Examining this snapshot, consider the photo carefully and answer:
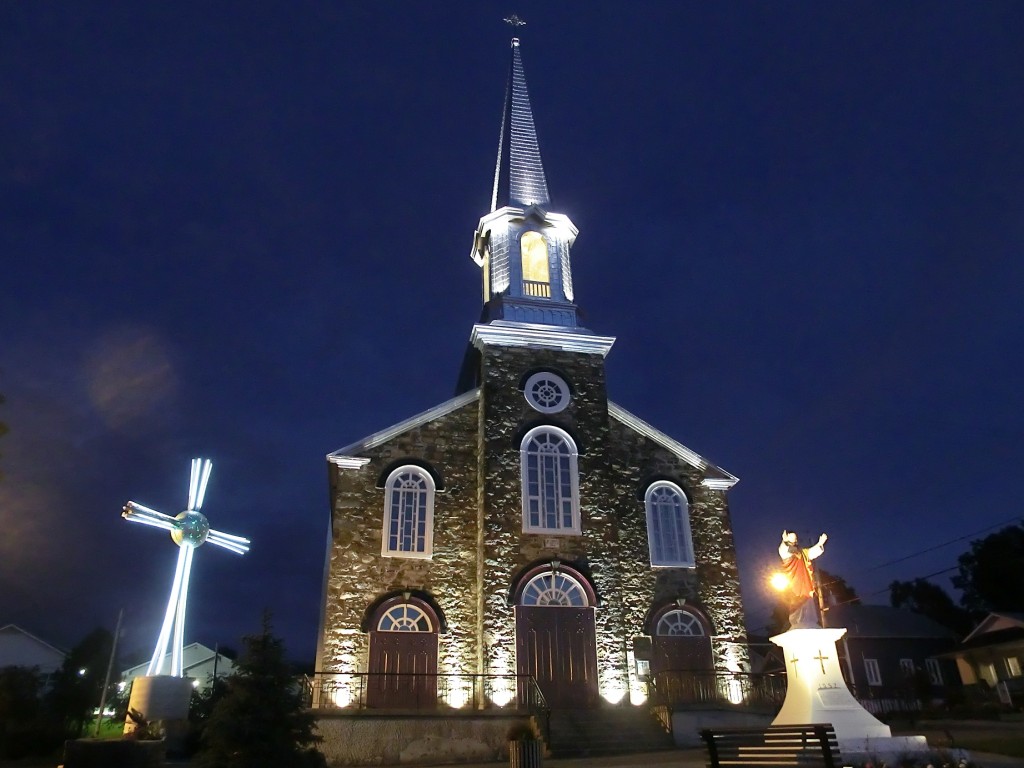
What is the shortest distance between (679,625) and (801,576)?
27.5ft

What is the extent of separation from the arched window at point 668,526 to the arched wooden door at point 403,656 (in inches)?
260

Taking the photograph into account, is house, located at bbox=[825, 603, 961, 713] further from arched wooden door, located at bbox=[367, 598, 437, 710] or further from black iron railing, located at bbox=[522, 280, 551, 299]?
arched wooden door, located at bbox=[367, 598, 437, 710]

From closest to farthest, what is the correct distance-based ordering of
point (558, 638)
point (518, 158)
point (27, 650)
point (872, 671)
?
point (558, 638) → point (518, 158) → point (872, 671) → point (27, 650)

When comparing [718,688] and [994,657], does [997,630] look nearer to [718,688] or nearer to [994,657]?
[994,657]

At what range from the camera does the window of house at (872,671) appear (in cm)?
3759

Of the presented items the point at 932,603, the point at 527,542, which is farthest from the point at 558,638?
the point at 932,603

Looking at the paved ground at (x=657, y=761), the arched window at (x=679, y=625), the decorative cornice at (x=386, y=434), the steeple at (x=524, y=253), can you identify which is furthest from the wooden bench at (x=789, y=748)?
the steeple at (x=524, y=253)

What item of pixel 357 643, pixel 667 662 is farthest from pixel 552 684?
pixel 357 643

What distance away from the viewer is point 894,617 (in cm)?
4128

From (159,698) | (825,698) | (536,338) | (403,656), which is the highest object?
(536,338)

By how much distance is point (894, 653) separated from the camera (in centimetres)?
3891

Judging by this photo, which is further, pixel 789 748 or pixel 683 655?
pixel 683 655

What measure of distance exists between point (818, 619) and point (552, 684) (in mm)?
8409

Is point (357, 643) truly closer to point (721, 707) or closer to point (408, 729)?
point (408, 729)
